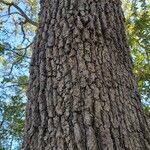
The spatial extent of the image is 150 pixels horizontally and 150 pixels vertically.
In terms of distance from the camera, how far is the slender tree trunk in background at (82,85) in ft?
6.59

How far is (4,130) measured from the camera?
8.55 meters

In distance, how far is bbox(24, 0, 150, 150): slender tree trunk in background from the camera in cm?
201

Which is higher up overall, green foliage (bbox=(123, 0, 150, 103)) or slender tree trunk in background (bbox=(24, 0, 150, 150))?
green foliage (bbox=(123, 0, 150, 103))

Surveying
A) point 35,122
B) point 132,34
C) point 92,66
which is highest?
point 132,34

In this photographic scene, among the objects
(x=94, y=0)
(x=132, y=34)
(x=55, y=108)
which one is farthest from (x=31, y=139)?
(x=132, y=34)

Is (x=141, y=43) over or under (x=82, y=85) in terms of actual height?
over

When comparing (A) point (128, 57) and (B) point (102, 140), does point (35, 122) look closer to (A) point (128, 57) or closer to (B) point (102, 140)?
(B) point (102, 140)

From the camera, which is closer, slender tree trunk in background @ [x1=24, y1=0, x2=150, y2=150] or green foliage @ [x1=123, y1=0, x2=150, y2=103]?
slender tree trunk in background @ [x1=24, y1=0, x2=150, y2=150]

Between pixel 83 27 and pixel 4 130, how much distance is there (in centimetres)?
649

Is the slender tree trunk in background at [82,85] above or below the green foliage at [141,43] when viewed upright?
below

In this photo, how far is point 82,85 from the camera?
2.24 m

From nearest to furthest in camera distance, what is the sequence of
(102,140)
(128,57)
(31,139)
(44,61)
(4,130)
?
Answer: (102,140) → (31,139) → (44,61) → (128,57) → (4,130)

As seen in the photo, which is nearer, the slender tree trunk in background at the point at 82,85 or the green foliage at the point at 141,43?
the slender tree trunk in background at the point at 82,85

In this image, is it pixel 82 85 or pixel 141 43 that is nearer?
pixel 82 85
